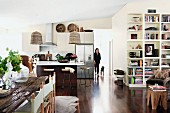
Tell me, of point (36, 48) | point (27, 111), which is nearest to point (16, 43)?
point (36, 48)

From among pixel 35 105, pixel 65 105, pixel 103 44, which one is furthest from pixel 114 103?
pixel 103 44

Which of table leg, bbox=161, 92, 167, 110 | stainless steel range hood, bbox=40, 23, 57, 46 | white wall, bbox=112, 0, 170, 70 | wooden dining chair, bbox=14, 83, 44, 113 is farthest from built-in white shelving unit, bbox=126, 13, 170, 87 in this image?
wooden dining chair, bbox=14, 83, 44, 113

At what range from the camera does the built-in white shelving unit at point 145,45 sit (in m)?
8.95

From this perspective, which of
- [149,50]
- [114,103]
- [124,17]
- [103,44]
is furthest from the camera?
[103,44]

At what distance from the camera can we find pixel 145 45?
910cm

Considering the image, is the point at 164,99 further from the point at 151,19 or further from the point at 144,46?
the point at 151,19

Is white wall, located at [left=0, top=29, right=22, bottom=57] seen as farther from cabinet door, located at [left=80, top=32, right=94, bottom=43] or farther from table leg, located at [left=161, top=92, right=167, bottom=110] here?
table leg, located at [left=161, top=92, right=167, bottom=110]

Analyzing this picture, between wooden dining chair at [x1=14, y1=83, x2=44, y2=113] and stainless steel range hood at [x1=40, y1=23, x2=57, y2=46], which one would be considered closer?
wooden dining chair at [x1=14, y1=83, x2=44, y2=113]

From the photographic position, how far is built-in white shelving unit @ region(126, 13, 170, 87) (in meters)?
8.95

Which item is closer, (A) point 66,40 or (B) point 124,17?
(B) point 124,17

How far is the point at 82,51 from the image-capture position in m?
11.8

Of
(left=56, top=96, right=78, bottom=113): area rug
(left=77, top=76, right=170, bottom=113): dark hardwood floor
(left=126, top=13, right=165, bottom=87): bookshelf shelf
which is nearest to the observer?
(left=56, top=96, right=78, bottom=113): area rug

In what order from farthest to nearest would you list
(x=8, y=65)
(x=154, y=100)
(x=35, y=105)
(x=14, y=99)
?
(x=154, y=100), (x=8, y=65), (x=14, y=99), (x=35, y=105)

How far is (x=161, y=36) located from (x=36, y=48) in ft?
19.6
